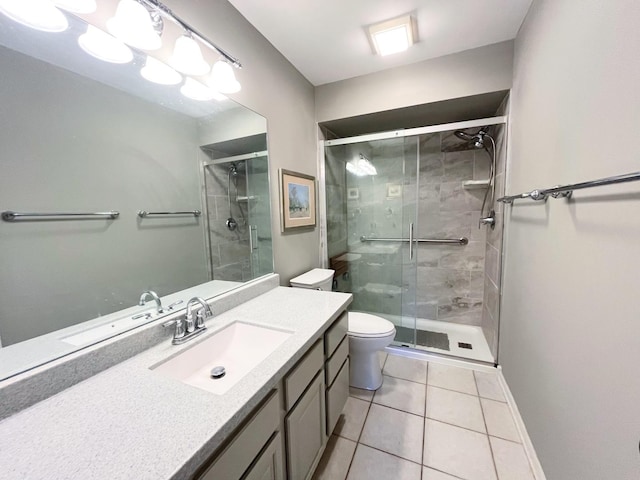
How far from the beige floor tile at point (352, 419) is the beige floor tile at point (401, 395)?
124 mm

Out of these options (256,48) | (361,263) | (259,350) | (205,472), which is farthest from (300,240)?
(205,472)

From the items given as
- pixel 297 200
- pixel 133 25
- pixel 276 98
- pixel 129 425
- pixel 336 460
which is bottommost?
pixel 336 460

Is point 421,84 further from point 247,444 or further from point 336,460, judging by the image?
point 336,460

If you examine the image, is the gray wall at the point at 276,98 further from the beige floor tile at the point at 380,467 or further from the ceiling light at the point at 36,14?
the beige floor tile at the point at 380,467

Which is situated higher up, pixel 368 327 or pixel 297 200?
pixel 297 200

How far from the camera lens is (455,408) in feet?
5.43

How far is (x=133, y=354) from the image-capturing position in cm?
93

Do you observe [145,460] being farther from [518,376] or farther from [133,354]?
[518,376]

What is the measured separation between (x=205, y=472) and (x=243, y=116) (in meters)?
1.66

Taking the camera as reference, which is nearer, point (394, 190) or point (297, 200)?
point (297, 200)

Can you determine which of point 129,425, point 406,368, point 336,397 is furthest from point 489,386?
point 129,425

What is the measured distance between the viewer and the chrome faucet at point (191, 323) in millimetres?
1031

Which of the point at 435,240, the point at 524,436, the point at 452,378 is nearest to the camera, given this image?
the point at 524,436

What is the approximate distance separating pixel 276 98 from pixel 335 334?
169 cm
